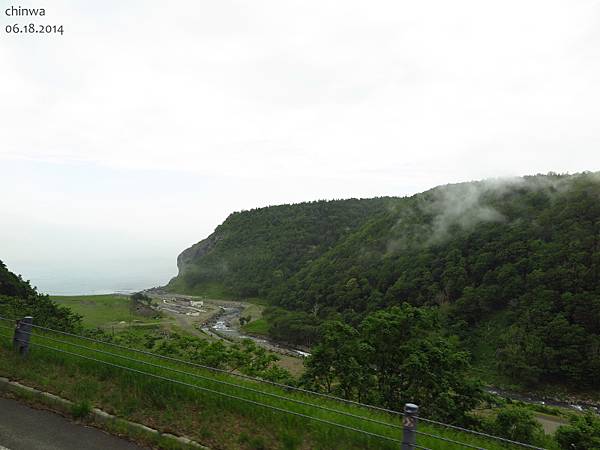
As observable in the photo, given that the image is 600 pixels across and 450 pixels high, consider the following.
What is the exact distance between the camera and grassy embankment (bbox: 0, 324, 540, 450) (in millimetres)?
6516

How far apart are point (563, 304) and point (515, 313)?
33.6 feet

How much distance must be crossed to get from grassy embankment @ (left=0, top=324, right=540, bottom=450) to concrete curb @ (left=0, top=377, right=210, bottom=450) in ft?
0.72

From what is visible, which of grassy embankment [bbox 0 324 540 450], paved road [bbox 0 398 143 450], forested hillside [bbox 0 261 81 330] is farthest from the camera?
forested hillside [bbox 0 261 81 330]

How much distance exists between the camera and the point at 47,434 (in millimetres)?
6266

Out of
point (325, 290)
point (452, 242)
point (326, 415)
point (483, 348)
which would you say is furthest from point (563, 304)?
point (326, 415)

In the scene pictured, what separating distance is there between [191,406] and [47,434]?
235 centimetres

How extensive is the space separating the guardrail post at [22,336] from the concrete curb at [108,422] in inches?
51.2

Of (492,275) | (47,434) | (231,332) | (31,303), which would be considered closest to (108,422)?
(47,434)

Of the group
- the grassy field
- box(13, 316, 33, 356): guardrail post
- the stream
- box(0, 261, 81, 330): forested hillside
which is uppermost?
box(13, 316, 33, 356): guardrail post

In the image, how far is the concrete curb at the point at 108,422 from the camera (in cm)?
615

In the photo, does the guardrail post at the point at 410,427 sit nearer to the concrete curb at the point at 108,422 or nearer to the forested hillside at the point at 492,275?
the concrete curb at the point at 108,422

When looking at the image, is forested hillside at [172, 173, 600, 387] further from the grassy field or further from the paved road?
the paved road

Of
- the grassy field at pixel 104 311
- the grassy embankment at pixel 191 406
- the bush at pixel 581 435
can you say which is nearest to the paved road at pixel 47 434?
the grassy embankment at pixel 191 406

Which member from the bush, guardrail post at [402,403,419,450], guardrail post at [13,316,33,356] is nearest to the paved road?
guardrail post at [13,316,33,356]
